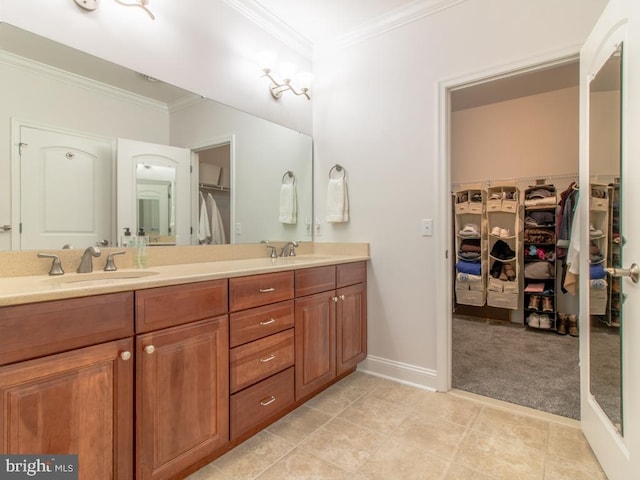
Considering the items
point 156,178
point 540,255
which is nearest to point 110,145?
point 156,178

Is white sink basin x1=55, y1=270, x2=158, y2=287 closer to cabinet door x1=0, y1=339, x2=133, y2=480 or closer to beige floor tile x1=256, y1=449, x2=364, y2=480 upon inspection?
cabinet door x1=0, y1=339, x2=133, y2=480

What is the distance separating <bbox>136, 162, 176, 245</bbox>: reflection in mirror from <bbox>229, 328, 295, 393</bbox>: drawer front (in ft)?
2.52

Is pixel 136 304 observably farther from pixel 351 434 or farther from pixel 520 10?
pixel 520 10

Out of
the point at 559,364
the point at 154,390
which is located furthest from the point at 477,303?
the point at 154,390

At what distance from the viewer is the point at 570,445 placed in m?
1.65

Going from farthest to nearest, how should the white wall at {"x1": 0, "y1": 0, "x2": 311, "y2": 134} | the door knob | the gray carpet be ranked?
the gray carpet, the white wall at {"x1": 0, "y1": 0, "x2": 311, "y2": 134}, the door knob

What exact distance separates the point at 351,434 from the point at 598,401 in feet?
3.80

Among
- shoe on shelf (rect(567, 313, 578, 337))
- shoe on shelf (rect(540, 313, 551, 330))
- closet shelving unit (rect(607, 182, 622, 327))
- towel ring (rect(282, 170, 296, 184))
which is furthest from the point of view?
shoe on shelf (rect(540, 313, 551, 330))

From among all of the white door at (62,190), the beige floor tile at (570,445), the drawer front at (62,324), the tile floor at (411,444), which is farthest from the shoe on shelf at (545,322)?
the white door at (62,190)

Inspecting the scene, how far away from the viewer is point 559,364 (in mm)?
2672

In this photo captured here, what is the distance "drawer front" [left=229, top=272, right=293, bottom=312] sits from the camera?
1.54 m

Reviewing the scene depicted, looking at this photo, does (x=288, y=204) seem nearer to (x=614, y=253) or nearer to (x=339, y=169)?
(x=339, y=169)

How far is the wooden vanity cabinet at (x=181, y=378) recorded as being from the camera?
1218 mm

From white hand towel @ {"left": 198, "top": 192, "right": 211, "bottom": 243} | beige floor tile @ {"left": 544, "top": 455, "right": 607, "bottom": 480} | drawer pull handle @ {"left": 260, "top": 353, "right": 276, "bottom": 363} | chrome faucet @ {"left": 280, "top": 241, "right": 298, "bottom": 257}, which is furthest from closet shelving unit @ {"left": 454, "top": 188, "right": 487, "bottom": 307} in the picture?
white hand towel @ {"left": 198, "top": 192, "right": 211, "bottom": 243}
